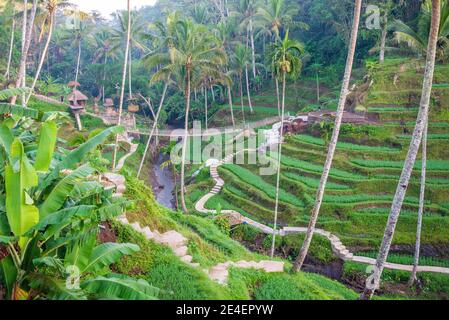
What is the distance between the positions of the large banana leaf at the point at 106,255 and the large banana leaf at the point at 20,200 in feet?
2.92

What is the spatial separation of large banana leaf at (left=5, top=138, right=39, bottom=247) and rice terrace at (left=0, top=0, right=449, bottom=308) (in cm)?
2

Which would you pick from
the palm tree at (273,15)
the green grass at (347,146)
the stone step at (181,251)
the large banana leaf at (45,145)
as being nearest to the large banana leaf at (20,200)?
the large banana leaf at (45,145)

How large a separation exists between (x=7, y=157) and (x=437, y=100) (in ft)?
74.0

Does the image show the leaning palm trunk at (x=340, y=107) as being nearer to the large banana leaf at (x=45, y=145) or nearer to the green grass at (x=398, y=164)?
the large banana leaf at (x=45, y=145)

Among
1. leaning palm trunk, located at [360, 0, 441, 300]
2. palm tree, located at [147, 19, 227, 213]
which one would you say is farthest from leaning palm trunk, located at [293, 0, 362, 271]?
palm tree, located at [147, 19, 227, 213]

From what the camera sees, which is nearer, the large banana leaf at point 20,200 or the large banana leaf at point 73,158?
the large banana leaf at point 20,200

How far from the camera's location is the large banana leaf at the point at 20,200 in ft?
15.1

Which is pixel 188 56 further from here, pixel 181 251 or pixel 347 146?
pixel 181 251

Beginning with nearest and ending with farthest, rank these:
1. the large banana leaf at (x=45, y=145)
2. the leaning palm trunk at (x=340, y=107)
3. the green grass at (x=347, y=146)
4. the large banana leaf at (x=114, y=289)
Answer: the large banana leaf at (x=114, y=289)
the large banana leaf at (x=45, y=145)
the leaning palm trunk at (x=340, y=107)
the green grass at (x=347, y=146)

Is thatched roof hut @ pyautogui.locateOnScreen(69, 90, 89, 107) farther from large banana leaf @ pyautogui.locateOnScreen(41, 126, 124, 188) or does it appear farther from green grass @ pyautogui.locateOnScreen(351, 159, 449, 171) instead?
large banana leaf @ pyautogui.locateOnScreen(41, 126, 124, 188)

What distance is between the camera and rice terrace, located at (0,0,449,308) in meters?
5.08
